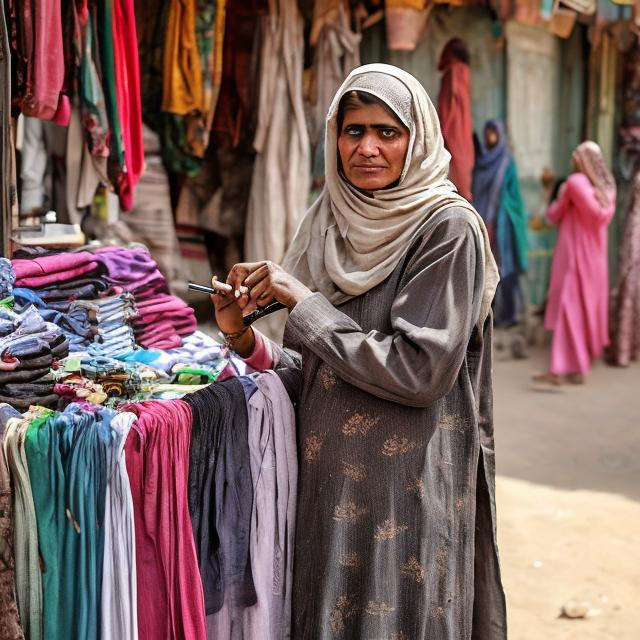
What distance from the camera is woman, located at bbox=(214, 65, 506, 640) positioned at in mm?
2068

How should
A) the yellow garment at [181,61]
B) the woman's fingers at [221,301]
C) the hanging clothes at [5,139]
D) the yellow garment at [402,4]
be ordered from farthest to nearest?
1. the yellow garment at [402,4]
2. the yellow garment at [181,61]
3. the hanging clothes at [5,139]
4. the woman's fingers at [221,301]

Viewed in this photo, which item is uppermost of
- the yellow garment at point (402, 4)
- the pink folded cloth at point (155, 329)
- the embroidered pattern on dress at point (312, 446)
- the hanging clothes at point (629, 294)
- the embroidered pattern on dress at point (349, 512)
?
the yellow garment at point (402, 4)

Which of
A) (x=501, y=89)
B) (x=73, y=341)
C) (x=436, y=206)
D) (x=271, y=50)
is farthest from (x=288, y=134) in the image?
(x=436, y=206)

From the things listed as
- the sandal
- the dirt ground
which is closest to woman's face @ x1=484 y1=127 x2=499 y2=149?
the sandal

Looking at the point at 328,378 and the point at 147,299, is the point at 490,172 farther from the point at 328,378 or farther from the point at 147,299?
the point at 328,378

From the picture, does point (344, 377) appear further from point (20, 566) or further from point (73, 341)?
point (73, 341)

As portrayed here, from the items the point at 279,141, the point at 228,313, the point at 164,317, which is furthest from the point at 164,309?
the point at 279,141

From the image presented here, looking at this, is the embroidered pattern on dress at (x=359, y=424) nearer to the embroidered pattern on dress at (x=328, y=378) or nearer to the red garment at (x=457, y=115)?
the embroidered pattern on dress at (x=328, y=378)

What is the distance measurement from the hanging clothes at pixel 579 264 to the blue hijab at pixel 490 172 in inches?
20.5

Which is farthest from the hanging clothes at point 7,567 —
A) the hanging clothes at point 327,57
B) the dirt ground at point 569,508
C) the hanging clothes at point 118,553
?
the hanging clothes at point 327,57

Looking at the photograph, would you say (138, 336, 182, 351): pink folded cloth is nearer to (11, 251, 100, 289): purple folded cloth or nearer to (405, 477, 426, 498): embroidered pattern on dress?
(11, 251, 100, 289): purple folded cloth

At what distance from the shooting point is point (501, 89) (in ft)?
27.9

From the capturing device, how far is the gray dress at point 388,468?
2.02 metres

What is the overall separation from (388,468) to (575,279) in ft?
21.1
